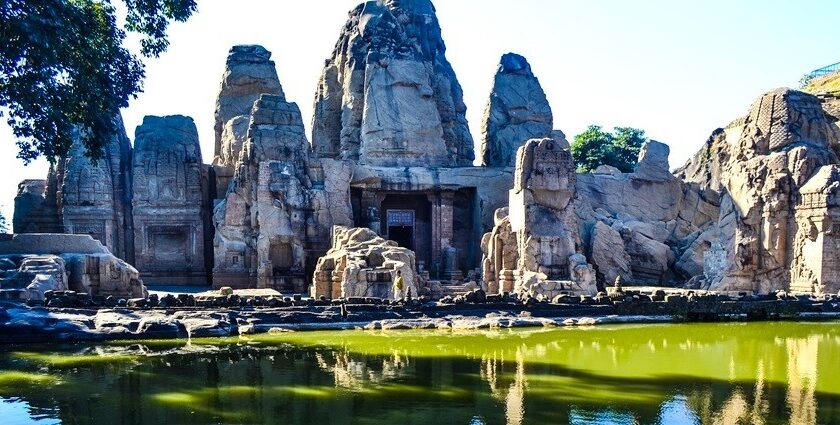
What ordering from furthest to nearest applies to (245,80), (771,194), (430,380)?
(245,80), (771,194), (430,380)

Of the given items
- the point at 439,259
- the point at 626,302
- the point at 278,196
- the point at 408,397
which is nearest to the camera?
the point at 408,397

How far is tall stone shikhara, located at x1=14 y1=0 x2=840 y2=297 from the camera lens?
1744 cm

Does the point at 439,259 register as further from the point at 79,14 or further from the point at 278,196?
the point at 79,14

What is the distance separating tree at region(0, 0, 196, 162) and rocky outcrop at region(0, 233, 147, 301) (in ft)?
11.9

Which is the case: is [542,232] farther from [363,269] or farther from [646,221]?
[646,221]

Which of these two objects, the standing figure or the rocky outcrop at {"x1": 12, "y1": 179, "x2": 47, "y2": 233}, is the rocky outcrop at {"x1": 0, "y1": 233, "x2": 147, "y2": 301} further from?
the rocky outcrop at {"x1": 12, "y1": 179, "x2": 47, "y2": 233}

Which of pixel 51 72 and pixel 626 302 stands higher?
pixel 51 72

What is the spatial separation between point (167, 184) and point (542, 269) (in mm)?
14749

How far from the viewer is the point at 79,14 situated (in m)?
10.8

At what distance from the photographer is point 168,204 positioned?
25062mm

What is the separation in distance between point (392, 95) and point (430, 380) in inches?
918

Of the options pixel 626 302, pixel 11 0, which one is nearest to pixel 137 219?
pixel 11 0

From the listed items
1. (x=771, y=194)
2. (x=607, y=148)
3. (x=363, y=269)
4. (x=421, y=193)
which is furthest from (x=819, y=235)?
(x=607, y=148)

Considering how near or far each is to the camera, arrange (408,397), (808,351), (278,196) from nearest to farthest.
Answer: (408,397) → (808,351) → (278,196)
